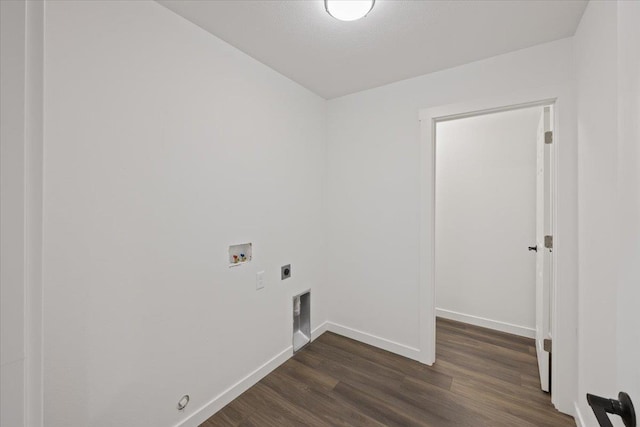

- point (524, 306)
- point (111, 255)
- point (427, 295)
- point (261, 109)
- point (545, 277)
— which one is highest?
point (261, 109)

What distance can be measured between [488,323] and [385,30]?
9.60 ft

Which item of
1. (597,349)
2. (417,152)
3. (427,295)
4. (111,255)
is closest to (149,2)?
(111,255)

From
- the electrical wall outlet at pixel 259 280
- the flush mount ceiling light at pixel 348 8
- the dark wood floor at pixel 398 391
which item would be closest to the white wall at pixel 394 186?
the dark wood floor at pixel 398 391

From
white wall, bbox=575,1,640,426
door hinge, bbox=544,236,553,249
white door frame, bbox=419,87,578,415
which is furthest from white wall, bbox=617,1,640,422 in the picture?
door hinge, bbox=544,236,553,249

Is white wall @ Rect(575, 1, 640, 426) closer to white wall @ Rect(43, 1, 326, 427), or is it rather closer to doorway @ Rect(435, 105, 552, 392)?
doorway @ Rect(435, 105, 552, 392)

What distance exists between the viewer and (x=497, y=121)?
110 inches

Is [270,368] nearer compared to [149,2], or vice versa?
[149,2]

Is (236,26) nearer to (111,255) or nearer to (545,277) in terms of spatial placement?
(111,255)

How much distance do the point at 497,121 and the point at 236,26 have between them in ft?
A: 8.63

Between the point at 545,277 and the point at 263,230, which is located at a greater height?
the point at 263,230

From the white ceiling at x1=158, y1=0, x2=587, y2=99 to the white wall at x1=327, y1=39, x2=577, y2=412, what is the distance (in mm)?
138

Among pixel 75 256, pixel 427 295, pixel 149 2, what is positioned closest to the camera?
pixel 75 256

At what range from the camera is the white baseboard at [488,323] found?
104 inches

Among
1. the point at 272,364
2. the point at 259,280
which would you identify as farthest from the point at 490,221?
the point at 272,364
